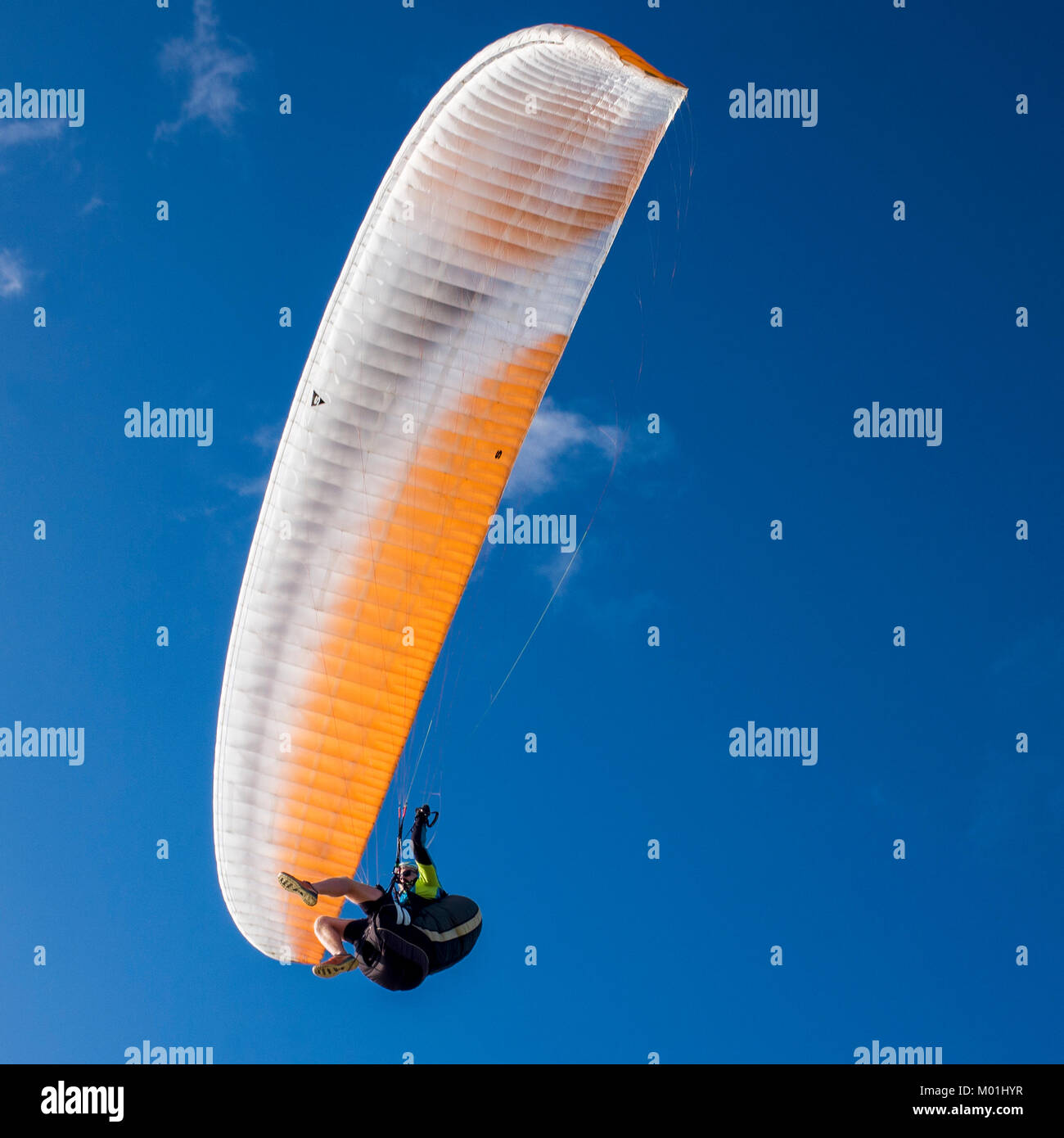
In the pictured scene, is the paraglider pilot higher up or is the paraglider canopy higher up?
the paraglider canopy

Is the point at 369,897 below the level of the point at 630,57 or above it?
below

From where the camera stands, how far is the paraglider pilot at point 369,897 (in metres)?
12.4

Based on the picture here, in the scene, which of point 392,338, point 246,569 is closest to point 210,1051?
point 246,569

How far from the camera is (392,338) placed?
12844 millimetres

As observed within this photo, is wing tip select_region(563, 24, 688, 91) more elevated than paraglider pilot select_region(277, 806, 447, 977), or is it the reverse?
wing tip select_region(563, 24, 688, 91)

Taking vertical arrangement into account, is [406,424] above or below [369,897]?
above

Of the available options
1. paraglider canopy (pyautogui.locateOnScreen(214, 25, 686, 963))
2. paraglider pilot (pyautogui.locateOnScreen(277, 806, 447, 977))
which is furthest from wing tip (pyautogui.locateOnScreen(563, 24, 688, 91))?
paraglider pilot (pyautogui.locateOnScreen(277, 806, 447, 977))

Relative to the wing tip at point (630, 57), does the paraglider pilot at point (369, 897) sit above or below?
below

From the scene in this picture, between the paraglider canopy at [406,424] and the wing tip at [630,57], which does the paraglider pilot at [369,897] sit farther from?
the wing tip at [630,57]

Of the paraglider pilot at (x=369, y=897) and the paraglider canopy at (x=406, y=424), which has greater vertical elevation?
the paraglider canopy at (x=406, y=424)

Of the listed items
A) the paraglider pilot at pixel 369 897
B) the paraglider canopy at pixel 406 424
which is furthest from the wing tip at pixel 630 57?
the paraglider pilot at pixel 369 897

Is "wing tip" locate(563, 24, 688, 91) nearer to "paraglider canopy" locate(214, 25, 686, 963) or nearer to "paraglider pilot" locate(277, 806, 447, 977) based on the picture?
"paraglider canopy" locate(214, 25, 686, 963)

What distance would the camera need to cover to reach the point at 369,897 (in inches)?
509

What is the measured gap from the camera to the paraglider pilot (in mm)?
12359
